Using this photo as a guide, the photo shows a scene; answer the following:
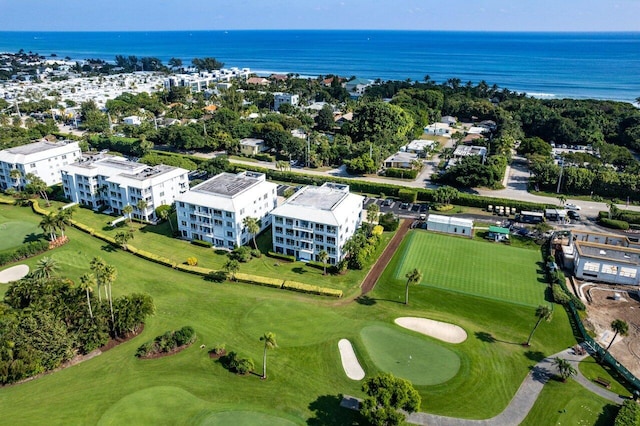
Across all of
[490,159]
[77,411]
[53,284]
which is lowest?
[77,411]

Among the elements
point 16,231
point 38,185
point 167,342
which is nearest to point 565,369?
point 167,342

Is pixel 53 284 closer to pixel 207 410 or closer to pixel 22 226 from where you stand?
pixel 207 410

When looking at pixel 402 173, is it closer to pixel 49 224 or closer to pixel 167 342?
pixel 167 342

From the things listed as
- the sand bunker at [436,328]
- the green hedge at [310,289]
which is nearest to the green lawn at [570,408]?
the sand bunker at [436,328]

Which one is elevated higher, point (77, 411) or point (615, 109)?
point (615, 109)

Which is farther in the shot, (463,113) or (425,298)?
(463,113)

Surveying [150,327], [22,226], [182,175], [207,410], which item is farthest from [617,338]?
[22,226]

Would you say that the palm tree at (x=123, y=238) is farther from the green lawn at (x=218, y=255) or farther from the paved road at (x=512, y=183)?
the paved road at (x=512, y=183)

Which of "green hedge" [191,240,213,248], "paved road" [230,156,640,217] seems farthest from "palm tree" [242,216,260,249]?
"paved road" [230,156,640,217]
